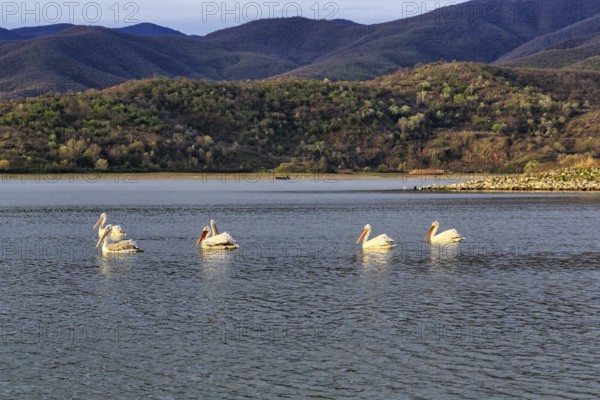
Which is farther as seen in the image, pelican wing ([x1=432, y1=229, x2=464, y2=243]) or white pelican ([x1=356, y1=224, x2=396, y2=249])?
pelican wing ([x1=432, y1=229, x2=464, y2=243])

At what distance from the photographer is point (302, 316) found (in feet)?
67.4

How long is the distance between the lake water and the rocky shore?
132ft

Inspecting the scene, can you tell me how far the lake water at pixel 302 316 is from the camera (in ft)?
50.6

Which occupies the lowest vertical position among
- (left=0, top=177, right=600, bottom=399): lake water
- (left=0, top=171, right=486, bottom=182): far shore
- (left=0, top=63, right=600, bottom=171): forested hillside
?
(left=0, top=177, right=600, bottom=399): lake water

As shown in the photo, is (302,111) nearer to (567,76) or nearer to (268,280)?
(567,76)

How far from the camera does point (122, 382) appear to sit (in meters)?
15.4

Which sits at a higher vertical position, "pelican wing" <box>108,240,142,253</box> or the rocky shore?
the rocky shore

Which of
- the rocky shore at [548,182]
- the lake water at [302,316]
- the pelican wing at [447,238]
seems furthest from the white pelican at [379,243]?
the rocky shore at [548,182]

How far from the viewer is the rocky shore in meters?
82.1

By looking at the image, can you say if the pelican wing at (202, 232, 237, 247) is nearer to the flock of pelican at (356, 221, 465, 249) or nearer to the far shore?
the flock of pelican at (356, 221, 465, 249)

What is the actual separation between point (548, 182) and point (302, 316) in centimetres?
6678

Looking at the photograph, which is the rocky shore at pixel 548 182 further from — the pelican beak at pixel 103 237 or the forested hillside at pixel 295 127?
the pelican beak at pixel 103 237

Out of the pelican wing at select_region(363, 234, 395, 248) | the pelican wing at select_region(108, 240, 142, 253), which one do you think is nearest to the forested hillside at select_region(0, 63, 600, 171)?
the pelican wing at select_region(108, 240, 142, 253)

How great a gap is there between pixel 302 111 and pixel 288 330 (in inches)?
4472
